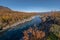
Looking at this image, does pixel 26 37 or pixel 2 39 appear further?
pixel 2 39

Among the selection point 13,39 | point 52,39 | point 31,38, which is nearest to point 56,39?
point 52,39

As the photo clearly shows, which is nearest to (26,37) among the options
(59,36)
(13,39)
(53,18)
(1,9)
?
(59,36)

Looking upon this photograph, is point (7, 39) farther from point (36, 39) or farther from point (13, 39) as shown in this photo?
point (36, 39)

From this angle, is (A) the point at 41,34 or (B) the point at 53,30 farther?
(B) the point at 53,30

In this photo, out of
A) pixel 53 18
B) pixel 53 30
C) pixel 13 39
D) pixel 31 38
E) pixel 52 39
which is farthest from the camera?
pixel 53 18

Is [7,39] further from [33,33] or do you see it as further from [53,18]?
[33,33]

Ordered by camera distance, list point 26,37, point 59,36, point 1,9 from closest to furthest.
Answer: point 26,37
point 59,36
point 1,9

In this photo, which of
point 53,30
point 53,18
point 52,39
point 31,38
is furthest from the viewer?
point 53,18

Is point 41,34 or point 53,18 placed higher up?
point 41,34

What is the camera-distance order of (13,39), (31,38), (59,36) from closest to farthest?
(31,38)
(59,36)
(13,39)
